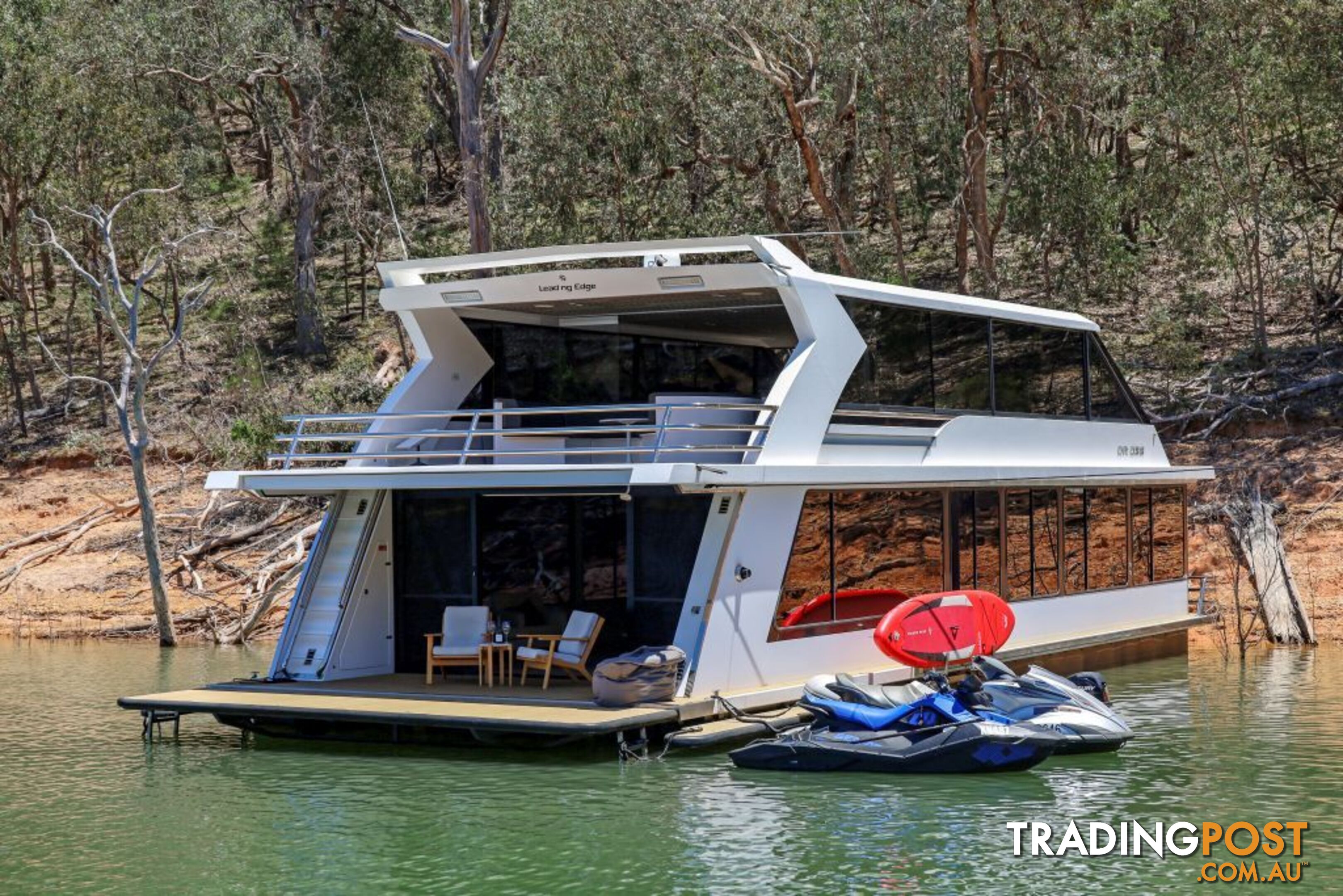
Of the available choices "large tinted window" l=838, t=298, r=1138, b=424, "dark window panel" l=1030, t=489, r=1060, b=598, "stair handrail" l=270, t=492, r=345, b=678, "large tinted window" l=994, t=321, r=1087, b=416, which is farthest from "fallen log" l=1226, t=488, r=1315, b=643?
"stair handrail" l=270, t=492, r=345, b=678

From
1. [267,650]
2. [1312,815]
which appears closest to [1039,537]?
[1312,815]

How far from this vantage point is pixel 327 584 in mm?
15531

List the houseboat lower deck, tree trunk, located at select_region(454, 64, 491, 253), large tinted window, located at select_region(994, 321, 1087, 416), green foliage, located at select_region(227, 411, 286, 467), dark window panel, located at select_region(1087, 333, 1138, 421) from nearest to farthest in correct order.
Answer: the houseboat lower deck → large tinted window, located at select_region(994, 321, 1087, 416) → dark window panel, located at select_region(1087, 333, 1138, 421) → green foliage, located at select_region(227, 411, 286, 467) → tree trunk, located at select_region(454, 64, 491, 253)

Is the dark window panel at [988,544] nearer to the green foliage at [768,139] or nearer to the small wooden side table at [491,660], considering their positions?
the small wooden side table at [491,660]

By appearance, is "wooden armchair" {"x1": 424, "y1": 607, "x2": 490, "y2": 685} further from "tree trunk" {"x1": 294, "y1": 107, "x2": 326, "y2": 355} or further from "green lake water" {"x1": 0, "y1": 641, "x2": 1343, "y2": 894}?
"tree trunk" {"x1": 294, "y1": 107, "x2": 326, "y2": 355}

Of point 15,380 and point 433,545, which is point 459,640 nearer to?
point 433,545

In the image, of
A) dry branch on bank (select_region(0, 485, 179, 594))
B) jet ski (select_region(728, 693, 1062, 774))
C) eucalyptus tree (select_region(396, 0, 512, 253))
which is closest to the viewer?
jet ski (select_region(728, 693, 1062, 774))

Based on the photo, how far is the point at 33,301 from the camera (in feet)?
129

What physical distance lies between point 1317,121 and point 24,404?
89.6 feet

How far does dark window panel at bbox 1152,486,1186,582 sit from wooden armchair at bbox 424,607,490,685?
9347 millimetres

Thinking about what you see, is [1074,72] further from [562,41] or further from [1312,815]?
[1312,815]

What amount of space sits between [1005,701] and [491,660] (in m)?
4.48

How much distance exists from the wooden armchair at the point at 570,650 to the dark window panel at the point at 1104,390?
7464mm

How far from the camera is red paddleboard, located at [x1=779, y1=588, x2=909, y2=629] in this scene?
1482 centimetres
